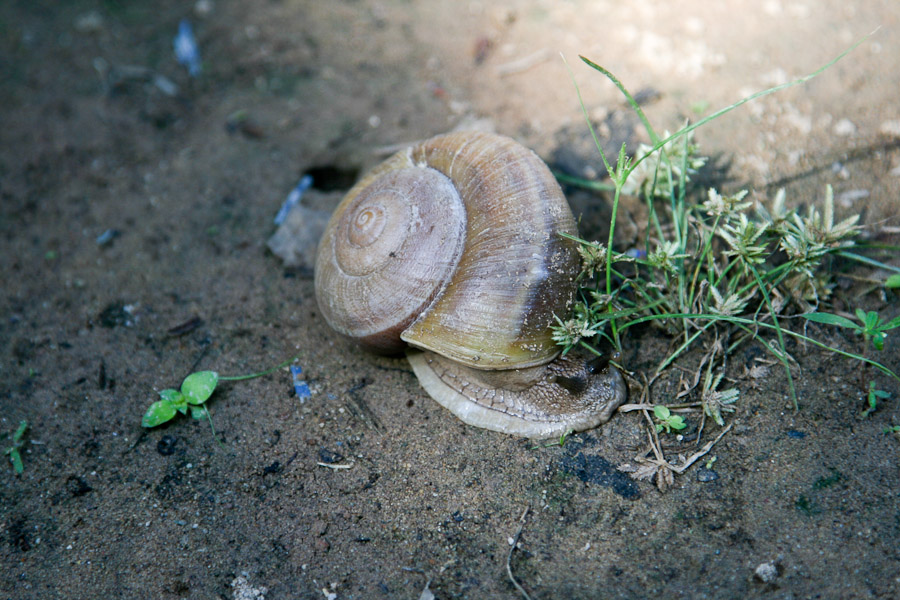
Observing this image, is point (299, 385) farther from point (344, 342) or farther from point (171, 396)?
point (171, 396)

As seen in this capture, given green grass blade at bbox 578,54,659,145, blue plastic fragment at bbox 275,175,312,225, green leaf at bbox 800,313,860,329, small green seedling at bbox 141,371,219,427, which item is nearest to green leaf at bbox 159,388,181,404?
small green seedling at bbox 141,371,219,427

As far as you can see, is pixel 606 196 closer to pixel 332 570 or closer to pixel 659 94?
pixel 659 94

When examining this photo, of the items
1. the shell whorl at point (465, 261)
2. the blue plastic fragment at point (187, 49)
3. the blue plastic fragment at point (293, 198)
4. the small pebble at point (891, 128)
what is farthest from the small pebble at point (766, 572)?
the blue plastic fragment at point (187, 49)

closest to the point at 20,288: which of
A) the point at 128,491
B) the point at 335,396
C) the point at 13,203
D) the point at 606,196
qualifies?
the point at 13,203

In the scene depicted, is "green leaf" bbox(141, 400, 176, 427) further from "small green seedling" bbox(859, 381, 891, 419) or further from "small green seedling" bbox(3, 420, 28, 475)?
"small green seedling" bbox(859, 381, 891, 419)

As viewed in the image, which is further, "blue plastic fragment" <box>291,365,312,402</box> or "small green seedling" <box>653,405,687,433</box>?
"blue plastic fragment" <box>291,365,312,402</box>

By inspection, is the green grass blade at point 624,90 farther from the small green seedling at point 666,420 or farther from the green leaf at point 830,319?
the small green seedling at point 666,420
